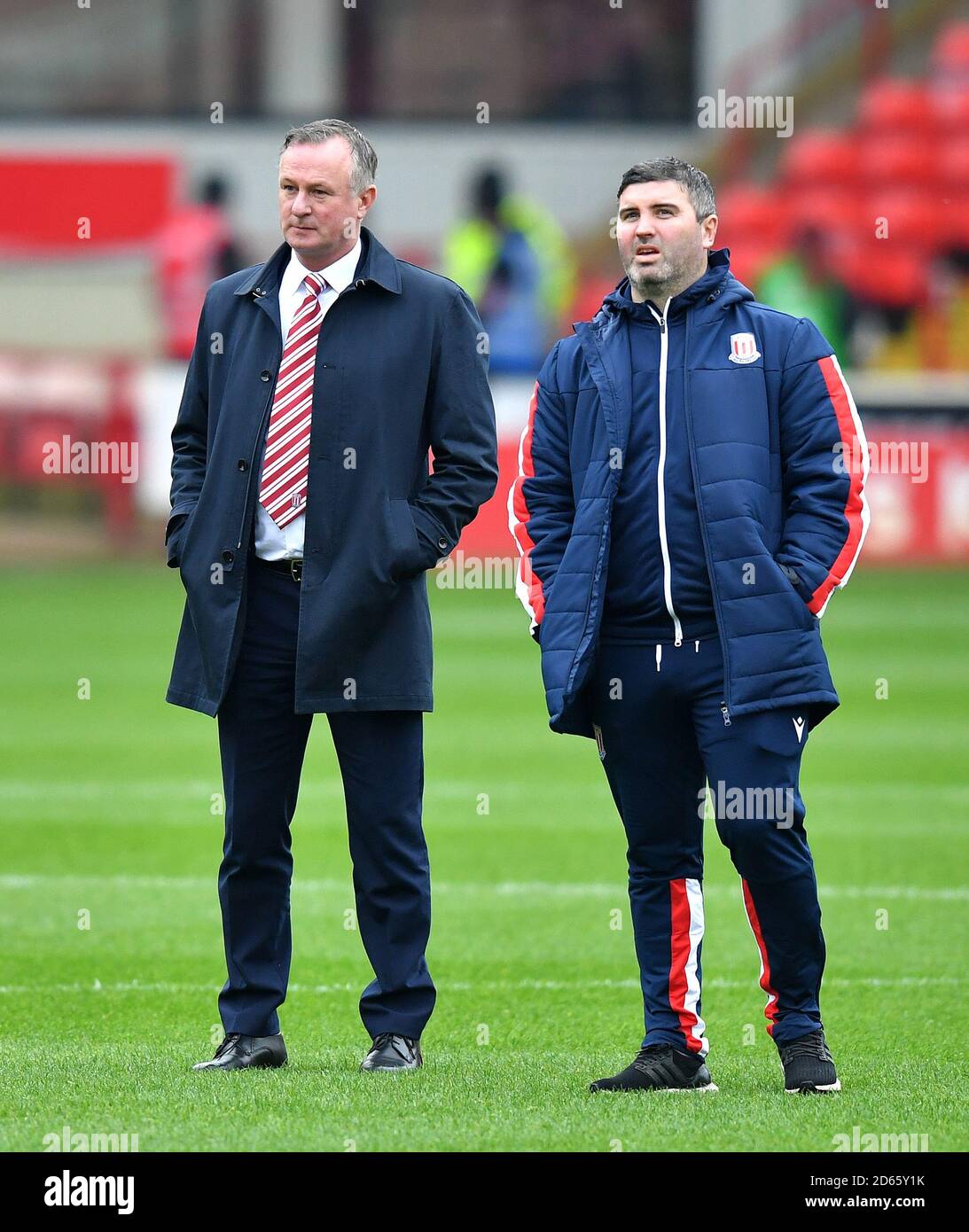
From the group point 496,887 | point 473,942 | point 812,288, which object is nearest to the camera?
point 473,942

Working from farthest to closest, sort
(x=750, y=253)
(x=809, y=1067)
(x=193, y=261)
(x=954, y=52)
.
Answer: (x=954, y=52), (x=750, y=253), (x=193, y=261), (x=809, y=1067)

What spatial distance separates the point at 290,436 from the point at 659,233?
0.99m

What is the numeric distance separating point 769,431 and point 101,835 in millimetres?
4742

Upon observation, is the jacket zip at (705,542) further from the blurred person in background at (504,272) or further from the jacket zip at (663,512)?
the blurred person in background at (504,272)

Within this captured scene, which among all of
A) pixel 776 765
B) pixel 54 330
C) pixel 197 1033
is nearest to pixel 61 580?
pixel 54 330

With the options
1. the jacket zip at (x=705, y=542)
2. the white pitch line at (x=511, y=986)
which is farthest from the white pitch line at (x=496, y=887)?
the jacket zip at (x=705, y=542)

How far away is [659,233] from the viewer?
4.87 metres

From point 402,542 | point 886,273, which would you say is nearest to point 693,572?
point 402,542

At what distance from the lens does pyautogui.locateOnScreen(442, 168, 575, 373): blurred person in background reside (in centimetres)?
2055

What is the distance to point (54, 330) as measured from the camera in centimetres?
2752

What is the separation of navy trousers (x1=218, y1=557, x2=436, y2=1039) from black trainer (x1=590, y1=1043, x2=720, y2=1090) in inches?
21.5

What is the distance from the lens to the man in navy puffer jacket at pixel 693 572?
4.84 meters

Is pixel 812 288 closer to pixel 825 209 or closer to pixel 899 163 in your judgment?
pixel 825 209

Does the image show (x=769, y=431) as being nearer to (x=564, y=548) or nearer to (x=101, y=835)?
(x=564, y=548)
